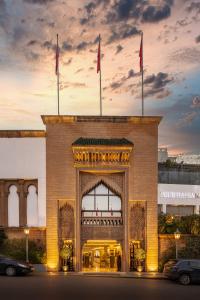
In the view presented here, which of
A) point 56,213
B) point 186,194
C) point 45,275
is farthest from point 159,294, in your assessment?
point 186,194

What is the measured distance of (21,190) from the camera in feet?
119

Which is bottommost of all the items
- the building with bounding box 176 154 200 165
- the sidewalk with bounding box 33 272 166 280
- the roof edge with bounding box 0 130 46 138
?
the sidewalk with bounding box 33 272 166 280

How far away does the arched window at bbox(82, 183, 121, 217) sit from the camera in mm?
36406

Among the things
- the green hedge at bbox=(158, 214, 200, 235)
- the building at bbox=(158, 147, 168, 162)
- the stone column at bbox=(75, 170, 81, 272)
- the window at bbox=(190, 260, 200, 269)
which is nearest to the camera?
the window at bbox=(190, 260, 200, 269)

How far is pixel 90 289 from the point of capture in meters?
25.8

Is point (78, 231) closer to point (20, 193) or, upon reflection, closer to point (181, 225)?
point (20, 193)

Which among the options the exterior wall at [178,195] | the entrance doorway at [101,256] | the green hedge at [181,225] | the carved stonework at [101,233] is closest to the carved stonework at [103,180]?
the carved stonework at [101,233]

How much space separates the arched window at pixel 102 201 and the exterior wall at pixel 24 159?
10.5 ft

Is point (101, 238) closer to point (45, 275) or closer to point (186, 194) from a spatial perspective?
point (45, 275)

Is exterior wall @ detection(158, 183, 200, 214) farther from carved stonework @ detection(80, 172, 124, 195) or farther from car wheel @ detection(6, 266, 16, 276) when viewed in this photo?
car wheel @ detection(6, 266, 16, 276)

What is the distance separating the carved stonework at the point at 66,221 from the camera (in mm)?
35625

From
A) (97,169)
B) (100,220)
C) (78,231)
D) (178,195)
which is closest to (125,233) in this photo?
(100,220)

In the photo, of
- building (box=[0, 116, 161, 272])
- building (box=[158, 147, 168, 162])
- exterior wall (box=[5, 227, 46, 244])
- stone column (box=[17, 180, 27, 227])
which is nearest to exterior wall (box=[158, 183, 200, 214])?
building (box=[158, 147, 168, 162])

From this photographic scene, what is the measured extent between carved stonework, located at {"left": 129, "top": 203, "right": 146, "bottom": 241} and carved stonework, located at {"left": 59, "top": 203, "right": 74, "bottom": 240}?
4.11 metres
